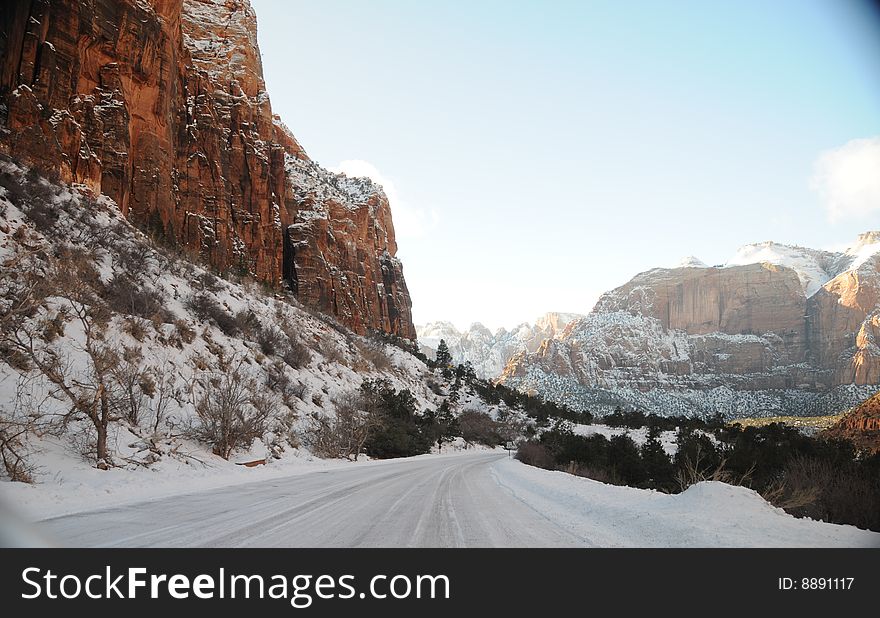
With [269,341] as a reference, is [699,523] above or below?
below

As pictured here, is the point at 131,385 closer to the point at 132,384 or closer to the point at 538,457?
the point at 132,384

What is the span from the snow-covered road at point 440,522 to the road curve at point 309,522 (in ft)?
0.05

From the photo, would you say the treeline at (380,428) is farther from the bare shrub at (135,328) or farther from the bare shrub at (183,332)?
the bare shrub at (135,328)

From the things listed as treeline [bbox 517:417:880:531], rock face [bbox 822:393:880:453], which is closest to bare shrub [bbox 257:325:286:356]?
treeline [bbox 517:417:880:531]

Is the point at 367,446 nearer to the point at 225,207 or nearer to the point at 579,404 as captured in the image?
the point at 225,207

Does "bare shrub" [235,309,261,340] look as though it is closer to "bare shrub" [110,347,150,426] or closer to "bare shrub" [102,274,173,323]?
"bare shrub" [102,274,173,323]

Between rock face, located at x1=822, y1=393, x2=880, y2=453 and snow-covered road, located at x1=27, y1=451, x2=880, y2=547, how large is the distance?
28.3 meters

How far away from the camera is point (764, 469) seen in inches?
814

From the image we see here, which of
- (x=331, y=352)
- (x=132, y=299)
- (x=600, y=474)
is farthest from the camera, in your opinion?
(x=331, y=352)

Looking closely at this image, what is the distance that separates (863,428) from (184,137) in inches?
2514

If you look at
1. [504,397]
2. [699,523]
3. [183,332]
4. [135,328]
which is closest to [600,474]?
[699,523]

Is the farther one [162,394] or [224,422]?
[224,422]
